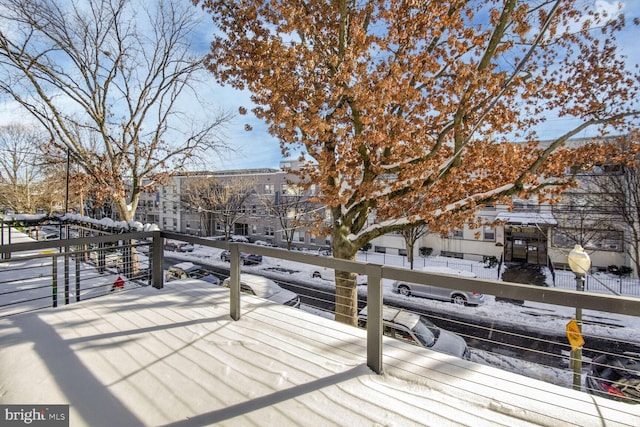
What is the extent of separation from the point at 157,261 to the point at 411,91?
17.4 ft

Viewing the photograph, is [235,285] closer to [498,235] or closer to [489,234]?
[498,235]

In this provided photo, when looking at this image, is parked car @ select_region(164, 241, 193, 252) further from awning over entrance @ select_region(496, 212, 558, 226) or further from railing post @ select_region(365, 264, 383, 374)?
railing post @ select_region(365, 264, 383, 374)

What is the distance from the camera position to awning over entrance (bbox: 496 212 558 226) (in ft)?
59.3

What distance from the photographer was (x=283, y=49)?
5.23m

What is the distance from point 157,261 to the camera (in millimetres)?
4609

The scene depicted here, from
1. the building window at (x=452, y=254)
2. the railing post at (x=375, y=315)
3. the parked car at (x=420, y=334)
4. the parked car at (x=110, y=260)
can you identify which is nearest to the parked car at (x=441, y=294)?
the parked car at (x=420, y=334)

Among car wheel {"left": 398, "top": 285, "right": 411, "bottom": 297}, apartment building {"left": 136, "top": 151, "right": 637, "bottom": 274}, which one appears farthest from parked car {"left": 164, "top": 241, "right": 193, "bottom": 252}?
car wheel {"left": 398, "top": 285, "right": 411, "bottom": 297}

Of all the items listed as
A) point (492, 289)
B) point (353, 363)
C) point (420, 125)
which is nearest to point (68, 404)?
point (353, 363)

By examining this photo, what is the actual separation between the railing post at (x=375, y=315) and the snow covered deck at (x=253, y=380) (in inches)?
4.9

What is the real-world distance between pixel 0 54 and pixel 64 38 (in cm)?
196

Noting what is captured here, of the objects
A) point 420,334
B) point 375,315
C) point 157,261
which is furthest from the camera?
point 420,334

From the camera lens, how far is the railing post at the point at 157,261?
454 cm

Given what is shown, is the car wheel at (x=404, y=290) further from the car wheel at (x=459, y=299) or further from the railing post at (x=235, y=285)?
the railing post at (x=235, y=285)

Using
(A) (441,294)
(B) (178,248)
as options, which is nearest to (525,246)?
(A) (441,294)
